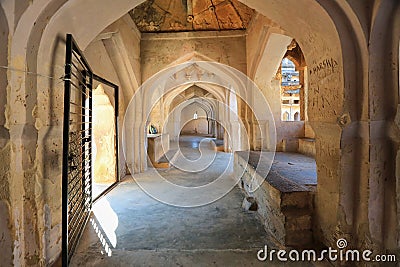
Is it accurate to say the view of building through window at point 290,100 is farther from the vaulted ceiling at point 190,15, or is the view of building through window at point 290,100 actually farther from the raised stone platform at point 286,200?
the raised stone platform at point 286,200

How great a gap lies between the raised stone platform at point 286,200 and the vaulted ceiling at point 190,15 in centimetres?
336

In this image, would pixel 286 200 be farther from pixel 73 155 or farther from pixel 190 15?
pixel 190 15

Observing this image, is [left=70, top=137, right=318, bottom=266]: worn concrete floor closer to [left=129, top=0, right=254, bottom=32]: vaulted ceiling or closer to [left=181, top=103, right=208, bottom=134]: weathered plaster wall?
[left=129, top=0, right=254, bottom=32]: vaulted ceiling

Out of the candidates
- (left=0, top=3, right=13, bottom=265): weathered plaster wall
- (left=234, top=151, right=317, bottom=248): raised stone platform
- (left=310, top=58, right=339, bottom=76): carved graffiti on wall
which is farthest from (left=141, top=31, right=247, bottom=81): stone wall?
(left=0, top=3, right=13, bottom=265): weathered plaster wall

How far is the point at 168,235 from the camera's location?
2707 mm

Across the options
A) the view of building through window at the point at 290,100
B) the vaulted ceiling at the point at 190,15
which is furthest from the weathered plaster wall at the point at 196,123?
the vaulted ceiling at the point at 190,15

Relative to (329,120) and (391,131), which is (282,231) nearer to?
(329,120)

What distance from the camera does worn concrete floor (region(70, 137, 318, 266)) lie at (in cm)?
222

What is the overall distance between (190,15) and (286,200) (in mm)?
4446

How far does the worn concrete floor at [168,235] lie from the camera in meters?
2.22

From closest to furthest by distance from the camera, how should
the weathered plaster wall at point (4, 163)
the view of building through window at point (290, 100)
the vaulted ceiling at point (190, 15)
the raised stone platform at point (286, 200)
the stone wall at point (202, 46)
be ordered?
the weathered plaster wall at point (4, 163) < the raised stone platform at point (286, 200) < the vaulted ceiling at point (190, 15) < the stone wall at point (202, 46) < the view of building through window at point (290, 100)

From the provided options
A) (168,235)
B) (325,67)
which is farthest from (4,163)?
(325,67)

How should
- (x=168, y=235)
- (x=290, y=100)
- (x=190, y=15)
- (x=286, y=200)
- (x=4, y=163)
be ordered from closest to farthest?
1. (x=4, y=163)
2. (x=286, y=200)
3. (x=168, y=235)
4. (x=190, y=15)
5. (x=290, y=100)

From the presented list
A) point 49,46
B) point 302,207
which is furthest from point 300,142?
point 49,46
